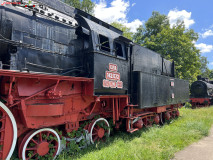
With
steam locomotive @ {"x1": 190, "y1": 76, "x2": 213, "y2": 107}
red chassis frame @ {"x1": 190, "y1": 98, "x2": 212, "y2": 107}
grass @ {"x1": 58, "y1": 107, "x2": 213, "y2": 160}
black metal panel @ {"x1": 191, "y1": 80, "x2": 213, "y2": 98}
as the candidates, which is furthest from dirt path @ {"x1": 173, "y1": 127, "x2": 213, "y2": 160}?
black metal panel @ {"x1": 191, "y1": 80, "x2": 213, "y2": 98}

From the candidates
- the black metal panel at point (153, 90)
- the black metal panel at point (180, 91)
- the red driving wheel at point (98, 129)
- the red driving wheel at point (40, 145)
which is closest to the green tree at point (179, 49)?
the black metal panel at point (180, 91)

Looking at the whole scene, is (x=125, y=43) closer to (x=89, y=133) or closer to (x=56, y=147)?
(x=89, y=133)

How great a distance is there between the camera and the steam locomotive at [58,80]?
11.9ft

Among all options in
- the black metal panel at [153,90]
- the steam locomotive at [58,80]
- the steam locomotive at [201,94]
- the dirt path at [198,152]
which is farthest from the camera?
the steam locomotive at [201,94]

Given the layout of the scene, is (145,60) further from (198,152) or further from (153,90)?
(198,152)

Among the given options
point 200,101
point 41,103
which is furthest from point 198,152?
point 200,101

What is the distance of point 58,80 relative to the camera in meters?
3.90

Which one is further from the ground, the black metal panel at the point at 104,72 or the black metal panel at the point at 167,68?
the black metal panel at the point at 167,68

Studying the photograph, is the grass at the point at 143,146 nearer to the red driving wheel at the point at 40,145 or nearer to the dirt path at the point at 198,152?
the dirt path at the point at 198,152

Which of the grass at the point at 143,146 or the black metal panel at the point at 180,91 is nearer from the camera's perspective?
the grass at the point at 143,146

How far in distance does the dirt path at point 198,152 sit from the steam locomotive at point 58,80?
6.59ft

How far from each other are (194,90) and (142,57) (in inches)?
563

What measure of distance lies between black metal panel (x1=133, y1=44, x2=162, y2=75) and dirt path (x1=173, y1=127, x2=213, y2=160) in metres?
3.49

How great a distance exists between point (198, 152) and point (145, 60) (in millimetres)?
4283
